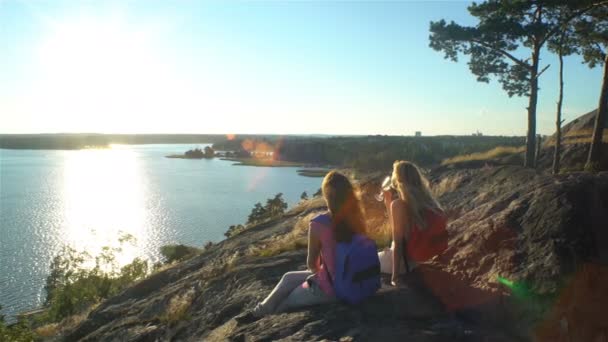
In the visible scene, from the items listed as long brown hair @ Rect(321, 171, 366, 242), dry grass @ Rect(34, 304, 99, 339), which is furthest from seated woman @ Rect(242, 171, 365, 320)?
dry grass @ Rect(34, 304, 99, 339)

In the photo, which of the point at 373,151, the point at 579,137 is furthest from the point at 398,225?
the point at 373,151

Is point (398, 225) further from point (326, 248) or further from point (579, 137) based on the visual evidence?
point (579, 137)

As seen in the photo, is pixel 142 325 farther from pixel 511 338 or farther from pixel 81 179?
pixel 81 179

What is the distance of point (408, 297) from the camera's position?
5.14 m

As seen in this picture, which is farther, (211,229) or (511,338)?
(211,229)

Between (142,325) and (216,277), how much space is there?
1620mm

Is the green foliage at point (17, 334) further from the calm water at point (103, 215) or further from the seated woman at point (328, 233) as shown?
the calm water at point (103, 215)

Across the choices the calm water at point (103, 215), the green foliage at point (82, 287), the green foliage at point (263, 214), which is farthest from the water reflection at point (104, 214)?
the green foliage at point (263, 214)

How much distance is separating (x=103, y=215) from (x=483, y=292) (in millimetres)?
54640

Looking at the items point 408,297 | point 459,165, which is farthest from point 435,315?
point 459,165

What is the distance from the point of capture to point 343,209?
4.75 m

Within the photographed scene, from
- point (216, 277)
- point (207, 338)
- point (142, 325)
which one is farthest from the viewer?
point (216, 277)

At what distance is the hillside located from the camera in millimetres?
4719

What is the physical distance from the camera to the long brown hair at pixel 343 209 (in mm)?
4738
